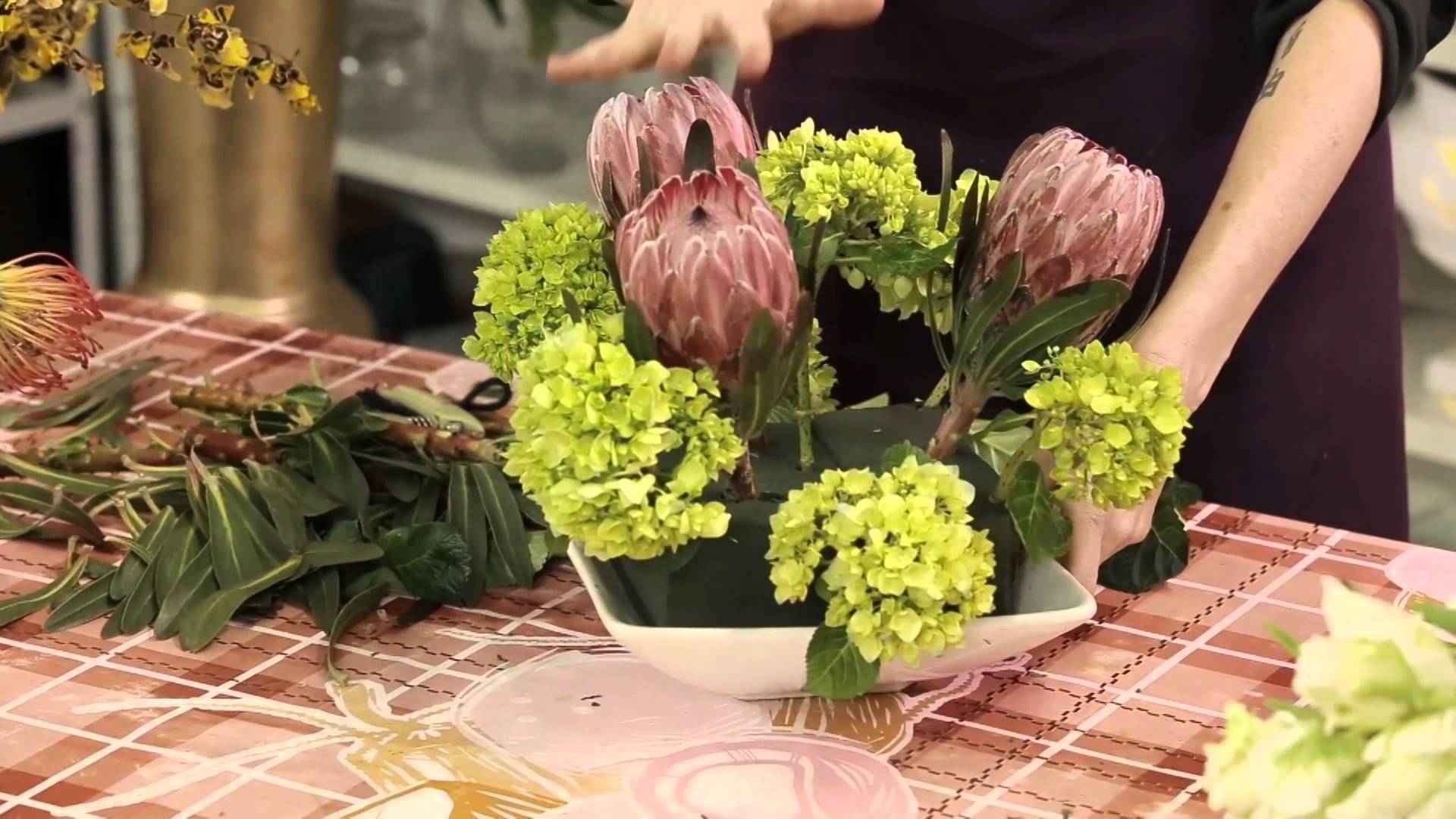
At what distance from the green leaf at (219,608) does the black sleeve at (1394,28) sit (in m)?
0.64

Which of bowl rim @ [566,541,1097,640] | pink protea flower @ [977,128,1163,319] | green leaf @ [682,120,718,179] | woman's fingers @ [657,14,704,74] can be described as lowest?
bowl rim @ [566,541,1097,640]

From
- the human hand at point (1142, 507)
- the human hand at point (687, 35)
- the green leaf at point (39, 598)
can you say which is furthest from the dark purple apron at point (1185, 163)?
the green leaf at point (39, 598)

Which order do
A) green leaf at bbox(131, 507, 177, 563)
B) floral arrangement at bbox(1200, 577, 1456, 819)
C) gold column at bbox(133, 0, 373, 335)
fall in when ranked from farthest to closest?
gold column at bbox(133, 0, 373, 335), green leaf at bbox(131, 507, 177, 563), floral arrangement at bbox(1200, 577, 1456, 819)

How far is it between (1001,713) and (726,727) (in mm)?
129

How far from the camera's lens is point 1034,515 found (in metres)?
0.77

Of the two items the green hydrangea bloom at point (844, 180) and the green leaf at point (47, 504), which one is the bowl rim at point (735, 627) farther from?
the green leaf at point (47, 504)

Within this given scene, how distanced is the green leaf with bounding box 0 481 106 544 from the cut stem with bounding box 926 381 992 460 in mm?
468

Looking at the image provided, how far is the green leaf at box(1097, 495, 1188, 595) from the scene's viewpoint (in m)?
0.93

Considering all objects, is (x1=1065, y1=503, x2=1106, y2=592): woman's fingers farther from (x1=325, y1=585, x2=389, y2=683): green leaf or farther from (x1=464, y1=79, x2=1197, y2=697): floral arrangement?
(x1=325, y1=585, x2=389, y2=683): green leaf

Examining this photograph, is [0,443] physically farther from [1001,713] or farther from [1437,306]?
[1437,306]

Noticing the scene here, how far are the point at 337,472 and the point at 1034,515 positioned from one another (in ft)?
1.28

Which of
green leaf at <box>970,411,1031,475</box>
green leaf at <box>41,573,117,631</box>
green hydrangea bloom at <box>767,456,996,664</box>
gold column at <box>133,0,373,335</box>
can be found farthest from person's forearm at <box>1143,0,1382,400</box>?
gold column at <box>133,0,373,335</box>

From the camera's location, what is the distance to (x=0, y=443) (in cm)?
109

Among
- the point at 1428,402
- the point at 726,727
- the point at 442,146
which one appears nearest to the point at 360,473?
the point at 726,727
